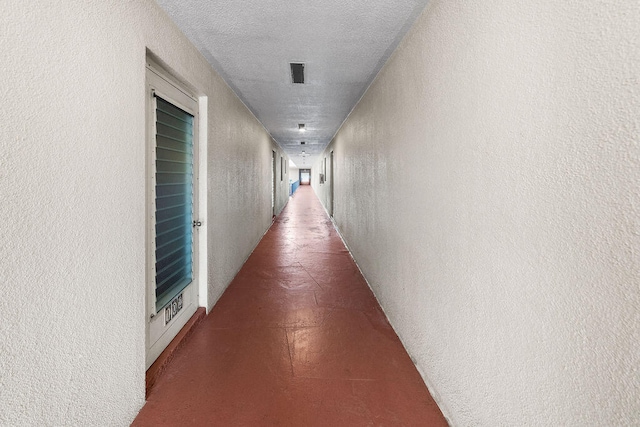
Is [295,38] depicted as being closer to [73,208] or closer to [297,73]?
[297,73]

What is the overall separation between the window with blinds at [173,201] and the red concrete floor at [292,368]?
21.0 inches

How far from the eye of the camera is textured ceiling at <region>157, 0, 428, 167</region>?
1.70m

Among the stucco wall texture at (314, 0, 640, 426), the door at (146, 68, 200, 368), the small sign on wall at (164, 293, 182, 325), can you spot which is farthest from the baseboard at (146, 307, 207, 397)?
the stucco wall texture at (314, 0, 640, 426)

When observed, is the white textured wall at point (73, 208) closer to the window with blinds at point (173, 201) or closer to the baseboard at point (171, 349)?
the baseboard at point (171, 349)

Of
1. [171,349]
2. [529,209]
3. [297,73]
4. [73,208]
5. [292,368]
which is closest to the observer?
[529,209]

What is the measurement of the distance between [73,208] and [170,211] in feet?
3.39

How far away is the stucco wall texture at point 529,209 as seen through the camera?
663 mm

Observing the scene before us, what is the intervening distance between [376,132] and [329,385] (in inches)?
91.9

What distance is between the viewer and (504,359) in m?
1.04

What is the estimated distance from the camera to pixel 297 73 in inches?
108

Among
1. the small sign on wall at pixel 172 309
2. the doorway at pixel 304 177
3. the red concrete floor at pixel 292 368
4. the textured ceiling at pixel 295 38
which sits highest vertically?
the doorway at pixel 304 177

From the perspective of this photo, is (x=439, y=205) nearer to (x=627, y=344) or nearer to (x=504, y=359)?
(x=504, y=359)

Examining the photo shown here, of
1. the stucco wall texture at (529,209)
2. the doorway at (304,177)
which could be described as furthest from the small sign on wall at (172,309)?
the doorway at (304,177)

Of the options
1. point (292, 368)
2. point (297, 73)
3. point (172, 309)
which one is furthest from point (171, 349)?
point (297, 73)
